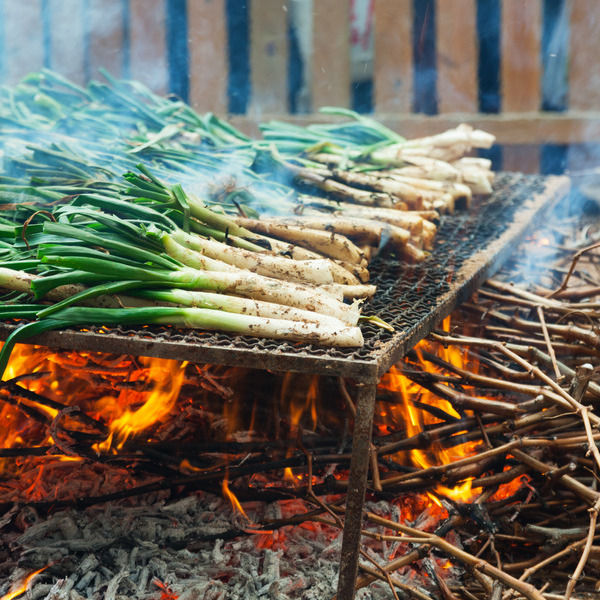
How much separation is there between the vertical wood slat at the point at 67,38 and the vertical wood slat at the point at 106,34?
0.12m

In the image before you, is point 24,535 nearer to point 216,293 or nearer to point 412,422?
point 216,293

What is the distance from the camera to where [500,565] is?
2.21 m

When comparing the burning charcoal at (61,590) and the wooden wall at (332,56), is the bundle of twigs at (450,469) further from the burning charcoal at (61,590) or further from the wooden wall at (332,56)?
the wooden wall at (332,56)

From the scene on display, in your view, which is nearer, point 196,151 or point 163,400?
point 163,400

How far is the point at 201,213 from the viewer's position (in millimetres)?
2777

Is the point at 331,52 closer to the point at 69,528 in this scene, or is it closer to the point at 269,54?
the point at 269,54

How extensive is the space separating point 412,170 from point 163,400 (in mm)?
2435

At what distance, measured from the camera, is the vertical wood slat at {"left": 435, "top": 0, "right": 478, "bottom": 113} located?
242 inches

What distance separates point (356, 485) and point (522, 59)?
5449 millimetres

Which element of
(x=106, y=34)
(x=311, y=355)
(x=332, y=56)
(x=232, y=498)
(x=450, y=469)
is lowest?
(x=232, y=498)

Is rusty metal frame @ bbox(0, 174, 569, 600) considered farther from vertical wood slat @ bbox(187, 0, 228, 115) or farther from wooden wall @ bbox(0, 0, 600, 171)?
vertical wood slat @ bbox(187, 0, 228, 115)

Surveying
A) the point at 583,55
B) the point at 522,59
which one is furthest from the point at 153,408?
the point at 583,55

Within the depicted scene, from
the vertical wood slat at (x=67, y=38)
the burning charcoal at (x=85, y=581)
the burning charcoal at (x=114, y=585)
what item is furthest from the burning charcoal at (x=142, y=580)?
the vertical wood slat at (x=67, y=38)

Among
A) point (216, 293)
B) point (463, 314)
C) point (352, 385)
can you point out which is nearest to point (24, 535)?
point (216, 293)
